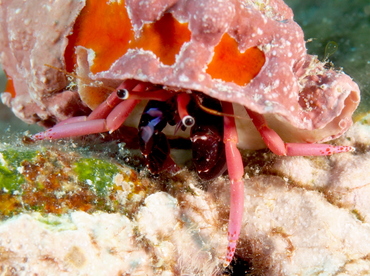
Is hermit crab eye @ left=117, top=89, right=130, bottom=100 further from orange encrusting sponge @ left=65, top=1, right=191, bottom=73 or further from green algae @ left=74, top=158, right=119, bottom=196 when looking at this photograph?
green algae @ left=74, top=158, right=119, bottom=196

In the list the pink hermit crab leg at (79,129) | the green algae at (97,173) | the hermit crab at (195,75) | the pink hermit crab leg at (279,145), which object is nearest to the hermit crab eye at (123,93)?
the hermit crab at (195,75)

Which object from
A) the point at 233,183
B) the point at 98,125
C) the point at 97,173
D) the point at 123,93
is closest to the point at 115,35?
the point at 123,93

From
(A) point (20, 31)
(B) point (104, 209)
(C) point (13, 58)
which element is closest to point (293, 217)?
(B) point (104, 209)

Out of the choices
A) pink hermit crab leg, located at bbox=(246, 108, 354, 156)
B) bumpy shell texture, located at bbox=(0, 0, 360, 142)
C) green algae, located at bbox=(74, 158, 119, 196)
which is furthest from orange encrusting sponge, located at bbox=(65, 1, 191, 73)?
pink hermit crab leg, located at bbox=(246, 108, 354, 156)

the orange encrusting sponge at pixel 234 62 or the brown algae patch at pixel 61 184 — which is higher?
the orange encrusting sponge at pixel 234 62

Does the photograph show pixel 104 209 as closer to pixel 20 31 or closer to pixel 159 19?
pixel 159 19

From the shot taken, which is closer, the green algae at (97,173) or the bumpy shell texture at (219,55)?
the bumpy shell texture at (219,55)

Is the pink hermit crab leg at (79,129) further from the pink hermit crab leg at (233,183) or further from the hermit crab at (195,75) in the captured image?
the pink hermit crab leg at (233,183)
